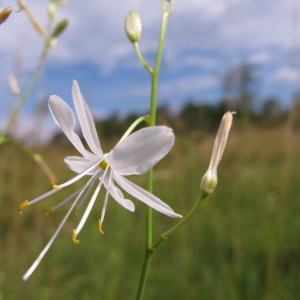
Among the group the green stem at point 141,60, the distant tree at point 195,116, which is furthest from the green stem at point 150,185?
the distant tree at point 195,116

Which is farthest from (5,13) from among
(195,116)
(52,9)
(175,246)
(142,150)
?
(195,116)

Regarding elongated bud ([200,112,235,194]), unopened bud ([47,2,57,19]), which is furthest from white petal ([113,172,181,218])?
unopened bud ([47,2,57,19])

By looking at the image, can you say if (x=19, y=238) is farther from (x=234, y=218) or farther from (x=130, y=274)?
(x=234, y=218)

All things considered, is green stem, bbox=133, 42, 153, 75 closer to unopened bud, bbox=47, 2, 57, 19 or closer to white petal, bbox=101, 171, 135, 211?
white petal, bbox=101, 171, 135, 211

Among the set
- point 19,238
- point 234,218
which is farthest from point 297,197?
point 19,238

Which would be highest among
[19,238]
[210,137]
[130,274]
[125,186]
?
[125,186]

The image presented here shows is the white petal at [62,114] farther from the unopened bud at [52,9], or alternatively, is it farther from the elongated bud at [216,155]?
the unopened bud at [52,9]
